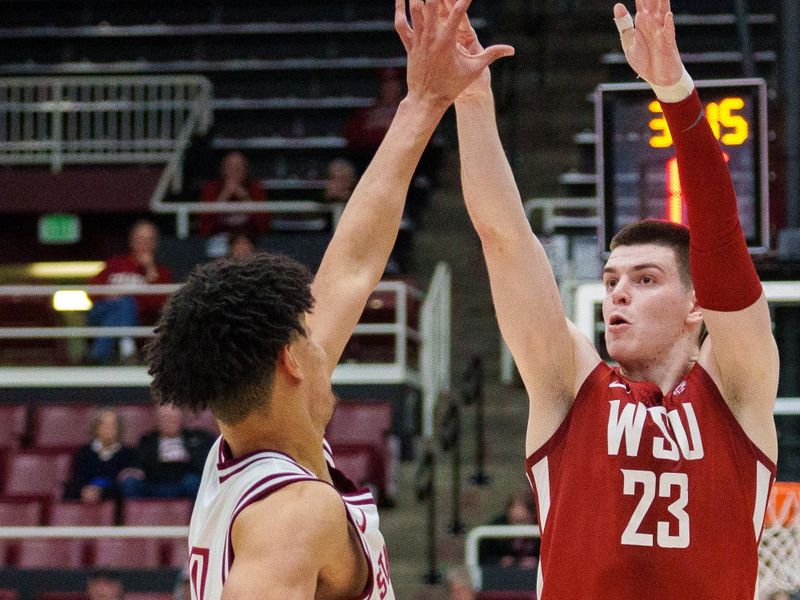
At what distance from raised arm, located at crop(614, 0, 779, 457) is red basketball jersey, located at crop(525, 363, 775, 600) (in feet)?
0.59

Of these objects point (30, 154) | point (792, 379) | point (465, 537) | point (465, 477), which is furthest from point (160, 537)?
point (30, 154)

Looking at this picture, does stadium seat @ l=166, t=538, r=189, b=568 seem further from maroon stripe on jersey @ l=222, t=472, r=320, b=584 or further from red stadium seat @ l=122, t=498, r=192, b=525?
maroon stripe on jersey @ l=222, t=472, r=320, b=584

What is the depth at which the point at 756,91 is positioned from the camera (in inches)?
225

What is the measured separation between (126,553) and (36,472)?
3.73 feet

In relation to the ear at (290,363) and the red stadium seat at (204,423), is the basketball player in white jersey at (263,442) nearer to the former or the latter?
the ear at (290,363)

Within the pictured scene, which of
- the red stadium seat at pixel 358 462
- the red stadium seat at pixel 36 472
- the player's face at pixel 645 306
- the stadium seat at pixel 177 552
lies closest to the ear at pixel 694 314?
the player's face at pixel 645 306

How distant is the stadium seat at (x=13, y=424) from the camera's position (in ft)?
34.2

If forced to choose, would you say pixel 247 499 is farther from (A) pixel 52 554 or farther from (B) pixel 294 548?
(A) pixel 52 554

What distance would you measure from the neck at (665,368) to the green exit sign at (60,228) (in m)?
10.7

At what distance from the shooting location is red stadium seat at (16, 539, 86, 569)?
9195 mm

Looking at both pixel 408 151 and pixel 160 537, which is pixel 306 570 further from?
pixel 160 537

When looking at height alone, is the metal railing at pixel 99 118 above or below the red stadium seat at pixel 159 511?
above

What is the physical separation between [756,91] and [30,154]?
995cm

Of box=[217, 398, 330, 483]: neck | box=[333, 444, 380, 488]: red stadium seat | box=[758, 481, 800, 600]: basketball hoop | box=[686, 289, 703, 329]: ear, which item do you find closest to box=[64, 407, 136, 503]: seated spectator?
box=[333, 444, 380, 488]: red stadium seat
